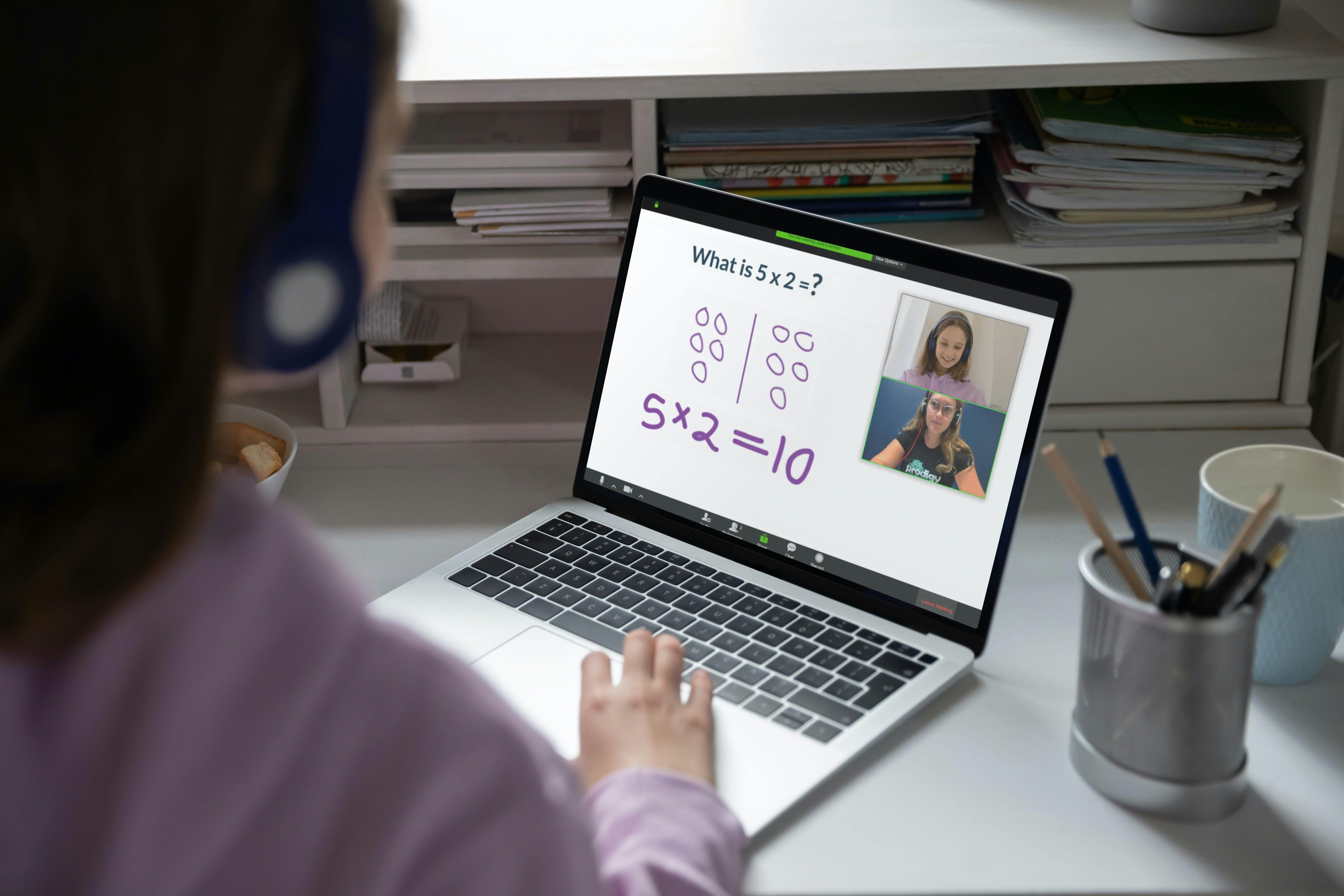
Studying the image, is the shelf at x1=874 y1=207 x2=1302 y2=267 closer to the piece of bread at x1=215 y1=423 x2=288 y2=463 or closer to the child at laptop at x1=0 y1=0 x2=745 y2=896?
the piece of bread at x1=215 y1=423 x2=288 y2=463

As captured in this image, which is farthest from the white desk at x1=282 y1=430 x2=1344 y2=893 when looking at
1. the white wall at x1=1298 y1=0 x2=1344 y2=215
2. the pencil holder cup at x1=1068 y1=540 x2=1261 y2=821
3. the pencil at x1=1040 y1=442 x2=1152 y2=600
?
the white wall at x1=1298 y1=0 x2=1344 y2=215

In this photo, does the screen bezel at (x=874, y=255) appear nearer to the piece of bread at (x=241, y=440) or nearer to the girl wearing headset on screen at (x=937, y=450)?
the girl wearing headset on screen at (x=937, y=450)

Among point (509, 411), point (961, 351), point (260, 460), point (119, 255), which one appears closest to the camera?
point (119, 255)

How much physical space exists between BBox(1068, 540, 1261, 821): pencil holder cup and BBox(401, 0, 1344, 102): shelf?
1.50 ft

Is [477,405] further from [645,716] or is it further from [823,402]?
[645,716]

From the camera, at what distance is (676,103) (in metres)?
1.12

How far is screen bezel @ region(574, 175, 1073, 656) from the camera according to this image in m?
0.84

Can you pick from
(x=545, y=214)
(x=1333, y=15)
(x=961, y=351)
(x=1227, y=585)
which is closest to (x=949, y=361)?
(x=961, y=351)

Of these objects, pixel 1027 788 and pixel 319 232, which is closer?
pixel 319 232

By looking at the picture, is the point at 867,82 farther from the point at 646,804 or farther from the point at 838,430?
the point at 646,804

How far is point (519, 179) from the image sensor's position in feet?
3.54

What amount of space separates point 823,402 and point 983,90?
0.37 m

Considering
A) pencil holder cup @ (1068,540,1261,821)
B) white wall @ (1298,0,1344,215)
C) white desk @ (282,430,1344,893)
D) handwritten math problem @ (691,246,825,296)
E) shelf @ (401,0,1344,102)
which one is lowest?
white desk @ (282,430,1344,893)

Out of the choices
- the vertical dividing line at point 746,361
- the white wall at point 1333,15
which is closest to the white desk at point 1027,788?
the vertical dividing line at point 746,361
